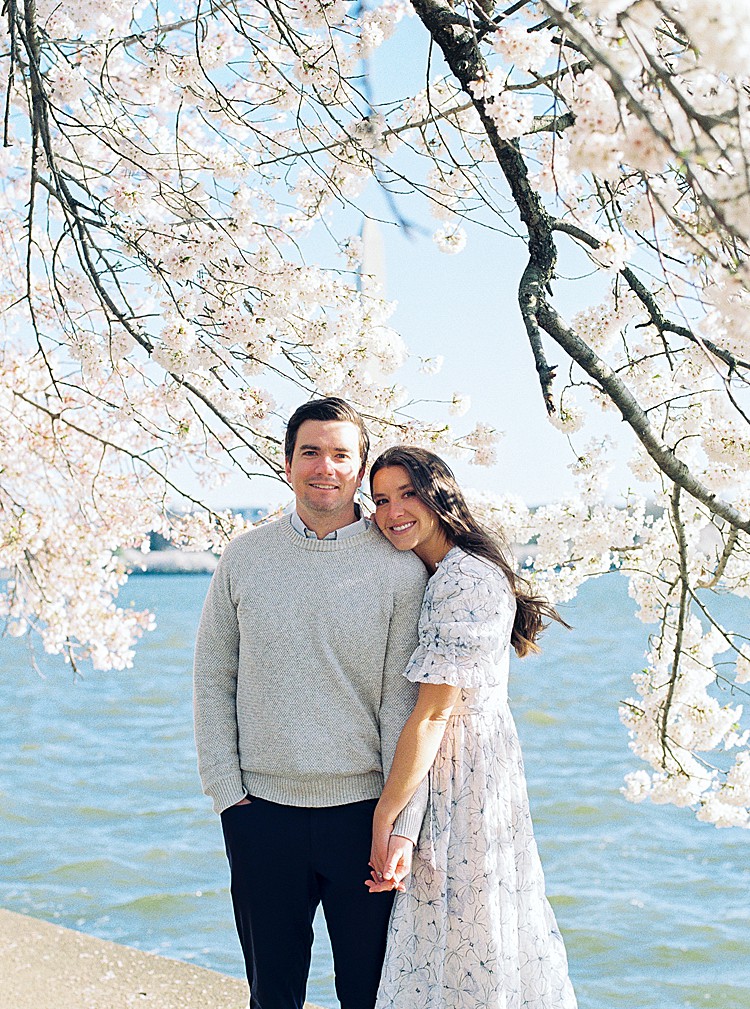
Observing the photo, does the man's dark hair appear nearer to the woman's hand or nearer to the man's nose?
the man's nose

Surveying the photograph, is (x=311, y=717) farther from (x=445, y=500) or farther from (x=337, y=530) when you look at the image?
(x=445, y=500)

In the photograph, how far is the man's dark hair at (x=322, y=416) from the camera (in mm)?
2016

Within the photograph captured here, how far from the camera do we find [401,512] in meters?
1.99

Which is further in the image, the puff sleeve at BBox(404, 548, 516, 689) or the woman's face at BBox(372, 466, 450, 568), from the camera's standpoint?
the woman's face at BBox(372, 466, 450, 568)

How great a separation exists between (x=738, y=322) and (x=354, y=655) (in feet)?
3.42

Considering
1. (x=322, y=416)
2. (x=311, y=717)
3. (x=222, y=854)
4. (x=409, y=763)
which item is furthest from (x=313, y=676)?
(x=222, y=854)

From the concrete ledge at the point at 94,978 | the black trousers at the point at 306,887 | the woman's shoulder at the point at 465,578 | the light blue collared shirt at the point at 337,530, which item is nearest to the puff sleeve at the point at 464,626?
the woman's shoulder at the point at 465,578

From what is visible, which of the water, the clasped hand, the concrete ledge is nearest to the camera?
the clasped hand

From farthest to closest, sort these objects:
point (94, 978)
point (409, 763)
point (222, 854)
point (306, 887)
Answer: point (222, 854) → point (94, 978) → point (306, 887) → point (409, 763)

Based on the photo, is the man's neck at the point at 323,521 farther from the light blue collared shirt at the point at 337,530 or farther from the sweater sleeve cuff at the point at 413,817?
the sweater sleeve cuff at the point at 413,817

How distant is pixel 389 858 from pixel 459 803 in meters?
0.16

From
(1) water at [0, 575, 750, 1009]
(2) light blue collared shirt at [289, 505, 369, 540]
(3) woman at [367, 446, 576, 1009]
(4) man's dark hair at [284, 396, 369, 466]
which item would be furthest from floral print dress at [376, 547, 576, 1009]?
(1) water at [0, 575, 750, 1009]

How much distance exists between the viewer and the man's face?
1988 mm

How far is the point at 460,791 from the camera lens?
6.36 feet
